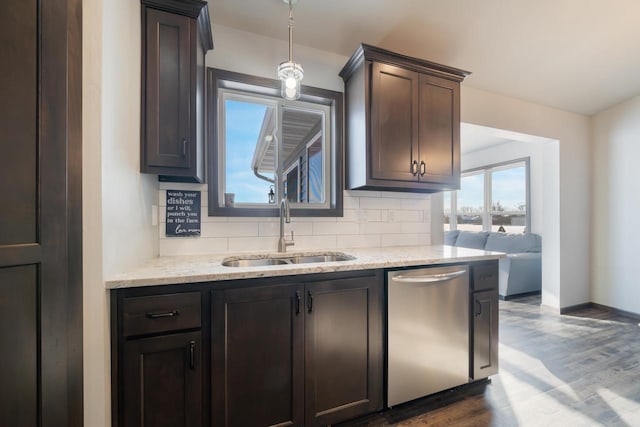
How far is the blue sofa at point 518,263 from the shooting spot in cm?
395

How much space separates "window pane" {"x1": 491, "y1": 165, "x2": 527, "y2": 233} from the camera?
16.3ft

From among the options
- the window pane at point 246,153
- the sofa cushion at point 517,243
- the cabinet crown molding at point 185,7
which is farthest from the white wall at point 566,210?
the cabinet crown molding at point 185,7

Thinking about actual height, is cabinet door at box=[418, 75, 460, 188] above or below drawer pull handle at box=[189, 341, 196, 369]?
above

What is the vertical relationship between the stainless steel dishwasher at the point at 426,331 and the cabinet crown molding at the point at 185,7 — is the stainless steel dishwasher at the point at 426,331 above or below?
below

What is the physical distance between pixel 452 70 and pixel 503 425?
2.46m

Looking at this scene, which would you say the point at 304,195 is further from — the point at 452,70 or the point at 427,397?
the point at 427,397

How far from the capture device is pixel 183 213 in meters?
1.90

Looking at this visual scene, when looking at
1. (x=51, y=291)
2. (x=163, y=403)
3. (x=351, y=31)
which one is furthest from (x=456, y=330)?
(x=351, y=31)

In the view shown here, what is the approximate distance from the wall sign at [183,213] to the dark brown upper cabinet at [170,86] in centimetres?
37

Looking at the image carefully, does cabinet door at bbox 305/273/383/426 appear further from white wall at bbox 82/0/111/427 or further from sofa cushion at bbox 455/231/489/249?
sofa cushion at bbox 455/231/489/249

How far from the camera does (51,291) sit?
2.96 feet

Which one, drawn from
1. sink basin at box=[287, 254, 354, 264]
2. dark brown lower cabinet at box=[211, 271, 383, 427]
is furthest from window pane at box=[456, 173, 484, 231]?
dark brown lower cabinet at box=[211, 271, 383, 427]

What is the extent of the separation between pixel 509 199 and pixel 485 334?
428 centimetres

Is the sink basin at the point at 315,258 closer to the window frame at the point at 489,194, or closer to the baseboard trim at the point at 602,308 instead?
the baseboard trim at the point at 602,308
